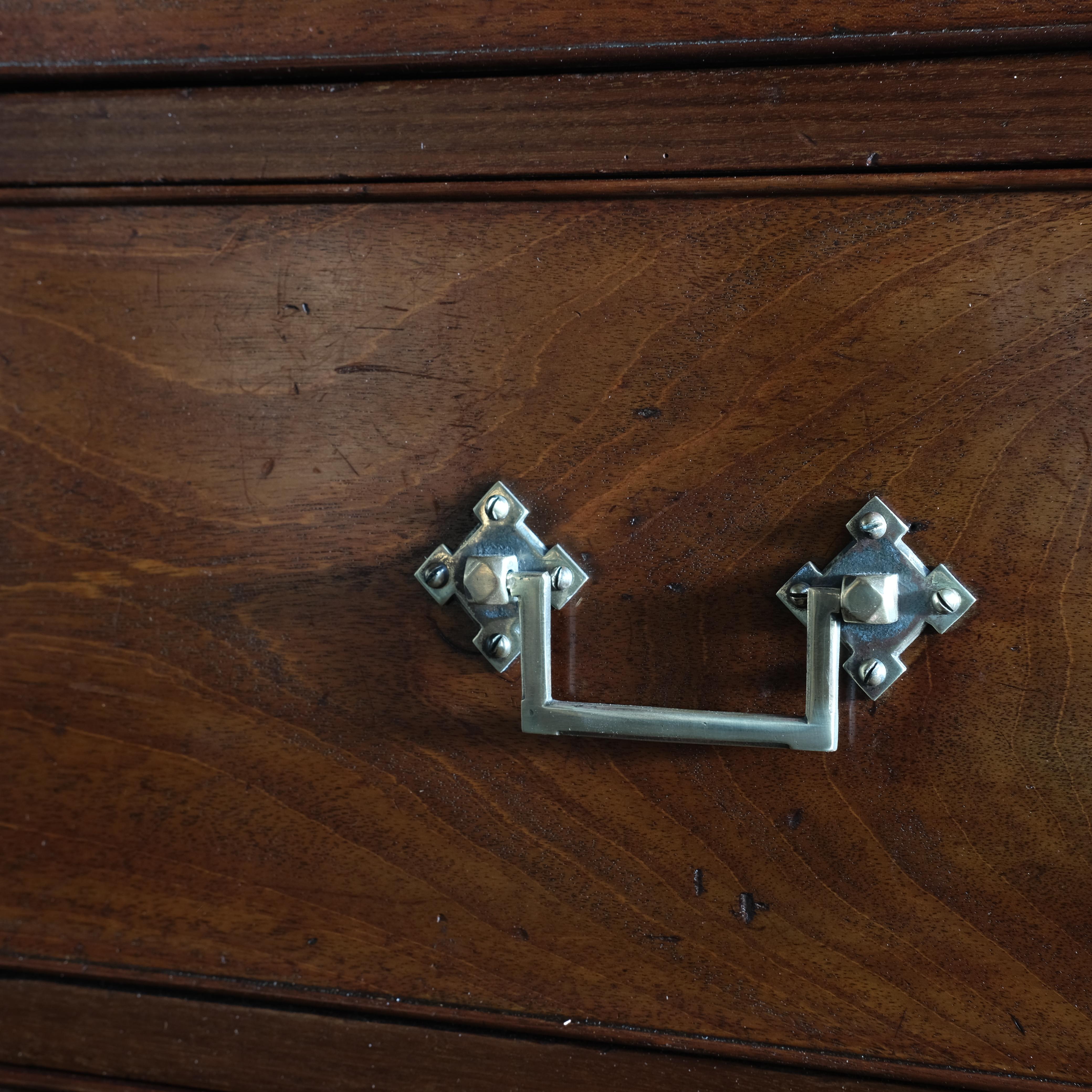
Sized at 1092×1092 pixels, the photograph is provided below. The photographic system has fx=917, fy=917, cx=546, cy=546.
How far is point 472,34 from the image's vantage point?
1.13ft

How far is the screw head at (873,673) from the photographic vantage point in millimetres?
334

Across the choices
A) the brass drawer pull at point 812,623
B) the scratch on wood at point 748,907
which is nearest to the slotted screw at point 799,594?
the brass drawer pull at point 812,623

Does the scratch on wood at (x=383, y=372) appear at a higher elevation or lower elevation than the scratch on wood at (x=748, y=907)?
higher

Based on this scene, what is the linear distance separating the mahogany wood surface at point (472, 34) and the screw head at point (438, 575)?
19cm

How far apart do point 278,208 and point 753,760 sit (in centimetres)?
29

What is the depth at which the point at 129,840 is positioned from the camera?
0.40 metres

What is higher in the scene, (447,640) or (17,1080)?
(447,640)

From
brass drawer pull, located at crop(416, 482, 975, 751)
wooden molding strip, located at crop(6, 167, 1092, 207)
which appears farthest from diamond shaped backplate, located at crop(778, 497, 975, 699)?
wooden molding strip, located at crop(6, 167, 1092, 207)

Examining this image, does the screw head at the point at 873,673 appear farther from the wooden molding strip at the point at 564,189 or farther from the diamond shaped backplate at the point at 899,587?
the wooden molding strip at the point at 564,189

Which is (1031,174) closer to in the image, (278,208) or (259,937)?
(278,208)

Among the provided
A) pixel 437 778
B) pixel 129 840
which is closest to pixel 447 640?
pixel 437 778

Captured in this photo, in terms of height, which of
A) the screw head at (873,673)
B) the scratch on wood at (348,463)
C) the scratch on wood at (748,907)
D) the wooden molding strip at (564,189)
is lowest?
the scratch on wood at (748,907)

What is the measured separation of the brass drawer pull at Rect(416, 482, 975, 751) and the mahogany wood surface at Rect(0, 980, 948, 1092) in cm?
14

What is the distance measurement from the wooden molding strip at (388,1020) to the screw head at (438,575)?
177mm
